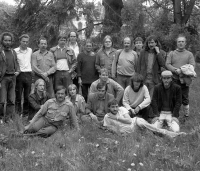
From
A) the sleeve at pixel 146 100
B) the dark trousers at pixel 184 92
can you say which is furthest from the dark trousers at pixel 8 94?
the dark trousers at pixel 184 92

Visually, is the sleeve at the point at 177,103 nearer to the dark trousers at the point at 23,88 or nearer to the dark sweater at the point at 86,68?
the dark sweater at the point at 86,68

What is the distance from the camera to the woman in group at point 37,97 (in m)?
6.86

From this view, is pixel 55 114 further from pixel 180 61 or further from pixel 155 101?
pixel 180 61

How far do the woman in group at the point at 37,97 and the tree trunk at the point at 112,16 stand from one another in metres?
4.23

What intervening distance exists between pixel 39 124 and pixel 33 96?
105 cm

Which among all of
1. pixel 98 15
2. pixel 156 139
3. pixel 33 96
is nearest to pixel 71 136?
pixel 156 139

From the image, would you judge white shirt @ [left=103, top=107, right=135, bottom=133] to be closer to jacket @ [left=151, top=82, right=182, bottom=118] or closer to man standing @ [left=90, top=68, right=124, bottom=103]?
jacket @ [left=151, top=82, right=182, bottom=118]

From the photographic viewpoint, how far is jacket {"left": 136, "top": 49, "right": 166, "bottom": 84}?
7242 millimetres

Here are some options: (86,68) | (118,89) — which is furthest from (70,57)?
(118,89)

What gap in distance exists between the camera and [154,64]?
732cm

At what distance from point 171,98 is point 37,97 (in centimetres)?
283

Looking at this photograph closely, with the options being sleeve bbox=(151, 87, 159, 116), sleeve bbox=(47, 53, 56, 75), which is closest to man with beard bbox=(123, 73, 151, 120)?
sleeve bbox=(151, 87, 159, 116)

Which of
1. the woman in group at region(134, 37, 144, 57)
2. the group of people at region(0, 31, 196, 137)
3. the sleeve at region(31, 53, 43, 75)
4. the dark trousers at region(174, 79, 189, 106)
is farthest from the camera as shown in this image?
the woman in group at region(134, 37, 144, 57)

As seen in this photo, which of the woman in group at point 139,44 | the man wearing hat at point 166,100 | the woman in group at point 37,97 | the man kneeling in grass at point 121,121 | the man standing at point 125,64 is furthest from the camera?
the woman in group at point 139,44
